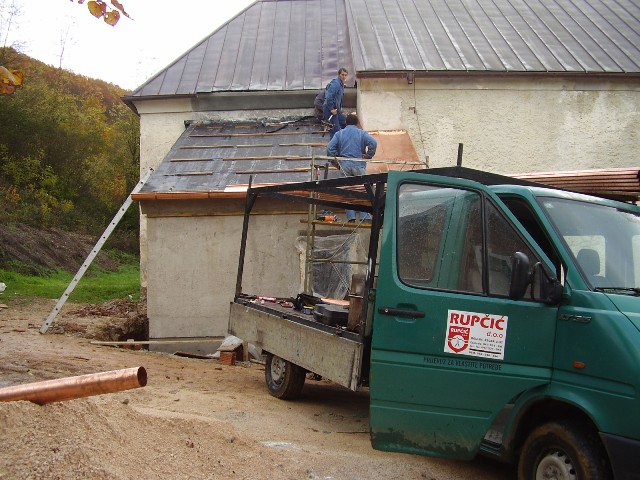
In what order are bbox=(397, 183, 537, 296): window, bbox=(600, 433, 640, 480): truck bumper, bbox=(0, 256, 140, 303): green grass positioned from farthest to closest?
bbox=(0, 256, 140, 303): green grass < bbox=(397, 183, 537, 296): window < bbox=(600, 433, 640, 480): truck bumper

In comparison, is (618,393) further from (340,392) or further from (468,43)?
(468,43)

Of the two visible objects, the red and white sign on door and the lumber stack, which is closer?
the red and white sign on door

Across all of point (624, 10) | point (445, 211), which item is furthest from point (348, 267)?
point (624, 10)

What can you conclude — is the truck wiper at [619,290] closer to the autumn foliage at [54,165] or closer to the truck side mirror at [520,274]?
the truck side mirror at [520,274]

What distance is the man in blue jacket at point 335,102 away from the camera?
47.9 feet

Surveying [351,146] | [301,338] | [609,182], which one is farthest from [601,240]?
[351,146]

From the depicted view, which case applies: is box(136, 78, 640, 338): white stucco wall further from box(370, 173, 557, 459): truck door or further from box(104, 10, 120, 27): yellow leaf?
box(104, 10, 120, 27): yellow leaf

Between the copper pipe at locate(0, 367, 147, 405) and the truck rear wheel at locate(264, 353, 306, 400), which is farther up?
the copper pipe at locate(0, 367, 147, 405)

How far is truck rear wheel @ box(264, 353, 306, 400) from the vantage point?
741 centimetres

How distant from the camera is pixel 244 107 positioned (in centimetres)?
1641

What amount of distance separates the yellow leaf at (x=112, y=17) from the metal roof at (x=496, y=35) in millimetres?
10925

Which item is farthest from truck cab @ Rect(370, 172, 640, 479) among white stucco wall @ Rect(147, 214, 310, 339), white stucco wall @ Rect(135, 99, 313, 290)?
white stucco wall @ Rect(135, 99, 313, 290)

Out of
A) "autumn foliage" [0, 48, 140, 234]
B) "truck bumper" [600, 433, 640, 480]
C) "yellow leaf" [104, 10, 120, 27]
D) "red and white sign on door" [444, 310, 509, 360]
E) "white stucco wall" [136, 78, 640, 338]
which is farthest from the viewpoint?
"autumn foliage" [0, 48, 140, 234]

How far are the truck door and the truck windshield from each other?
0.31 metres
